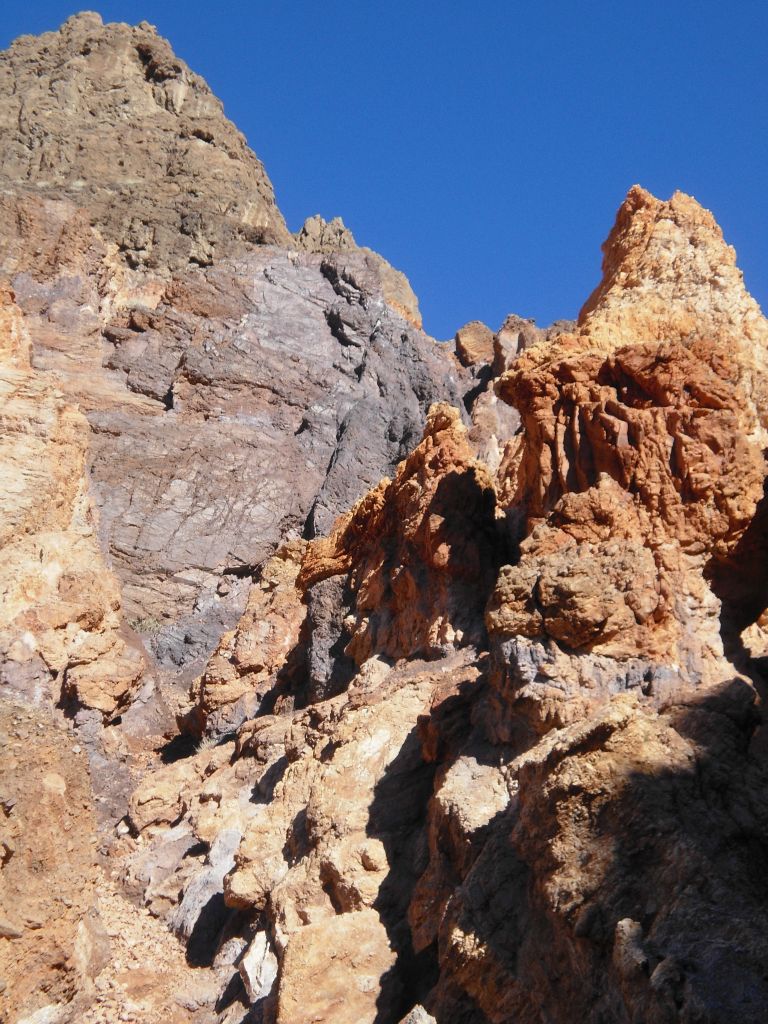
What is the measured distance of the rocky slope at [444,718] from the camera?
15.4ft

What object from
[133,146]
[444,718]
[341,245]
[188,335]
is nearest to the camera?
[444,718]

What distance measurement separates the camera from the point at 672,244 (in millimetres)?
11156

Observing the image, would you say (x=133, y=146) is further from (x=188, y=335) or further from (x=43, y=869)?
(x=43, y=869)

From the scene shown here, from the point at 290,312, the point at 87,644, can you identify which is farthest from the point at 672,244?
the point at 290,312

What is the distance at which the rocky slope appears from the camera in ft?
15.4

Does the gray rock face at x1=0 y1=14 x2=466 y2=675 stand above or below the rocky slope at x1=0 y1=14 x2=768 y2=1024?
above

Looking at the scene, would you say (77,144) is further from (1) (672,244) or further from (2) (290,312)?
(1) (672,244)

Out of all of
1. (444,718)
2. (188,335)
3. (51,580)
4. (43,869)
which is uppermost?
(188,335)

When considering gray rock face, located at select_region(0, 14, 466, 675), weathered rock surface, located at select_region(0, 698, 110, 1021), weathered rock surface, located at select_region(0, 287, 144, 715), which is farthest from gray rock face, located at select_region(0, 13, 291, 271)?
weathered rock surface, located at select_region(0, 698, 110, 1021)

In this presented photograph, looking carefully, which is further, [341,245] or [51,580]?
[341,245]

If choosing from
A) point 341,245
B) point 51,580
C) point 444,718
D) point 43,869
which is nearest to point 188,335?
point 341,245

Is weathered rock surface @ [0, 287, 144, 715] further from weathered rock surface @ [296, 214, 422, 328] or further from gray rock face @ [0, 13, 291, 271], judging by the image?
weathered rock surface @ [296, 214, 422, 328]

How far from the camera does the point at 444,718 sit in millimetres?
8234

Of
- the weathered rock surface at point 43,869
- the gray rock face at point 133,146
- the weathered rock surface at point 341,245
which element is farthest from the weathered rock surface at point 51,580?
the weathered rock surface at point 341,245
